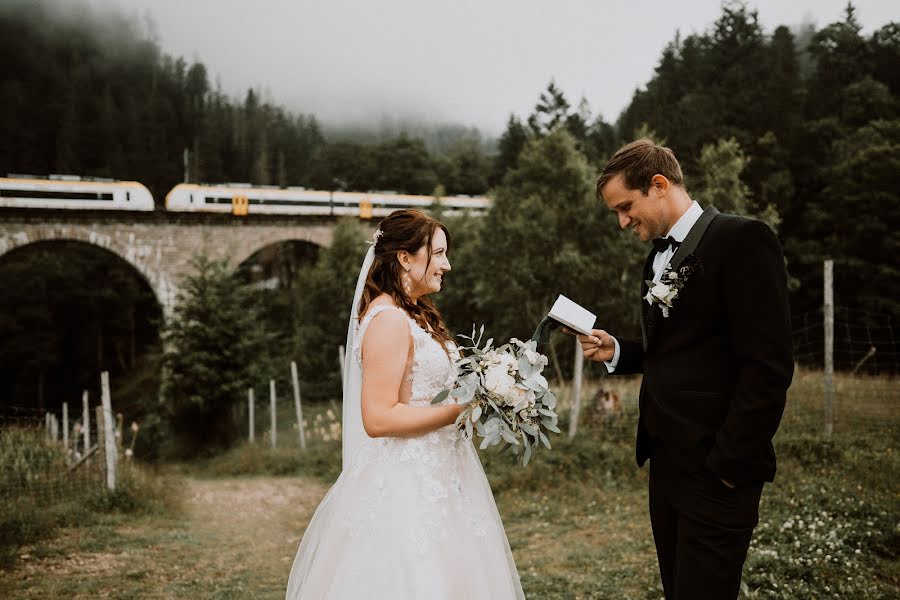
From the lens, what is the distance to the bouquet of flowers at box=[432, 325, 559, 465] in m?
2.27

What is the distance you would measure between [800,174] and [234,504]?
23622 mm

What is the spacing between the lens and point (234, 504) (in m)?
8.72

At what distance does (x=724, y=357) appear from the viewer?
2127 millimetres

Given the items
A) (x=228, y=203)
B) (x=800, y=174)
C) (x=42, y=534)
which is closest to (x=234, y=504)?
(x=42, y=534)

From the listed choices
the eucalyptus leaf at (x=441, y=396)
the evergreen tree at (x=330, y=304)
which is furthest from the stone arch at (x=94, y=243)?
the eucalyptus leaf at (x=441, y=396)

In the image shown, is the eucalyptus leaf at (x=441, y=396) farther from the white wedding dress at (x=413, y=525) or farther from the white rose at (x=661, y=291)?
the white rose at (x=661, y=291)

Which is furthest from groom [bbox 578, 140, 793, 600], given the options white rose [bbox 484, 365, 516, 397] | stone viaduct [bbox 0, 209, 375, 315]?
stone viaduct [bbox 0, 209, 375, 315]

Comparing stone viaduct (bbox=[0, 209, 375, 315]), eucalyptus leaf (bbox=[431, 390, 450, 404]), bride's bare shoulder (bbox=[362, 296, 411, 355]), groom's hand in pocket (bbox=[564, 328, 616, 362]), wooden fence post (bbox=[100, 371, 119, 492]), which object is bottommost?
wooden fence post (bbox=[100, 371, 119, 492])

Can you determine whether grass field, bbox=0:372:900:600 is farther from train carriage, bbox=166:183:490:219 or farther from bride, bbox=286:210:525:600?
train carriage, bbox=166:183:490:219

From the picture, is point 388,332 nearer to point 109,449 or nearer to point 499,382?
point 499,382

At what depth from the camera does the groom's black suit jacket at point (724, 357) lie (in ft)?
6.43

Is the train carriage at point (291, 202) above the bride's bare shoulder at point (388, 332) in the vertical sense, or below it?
above

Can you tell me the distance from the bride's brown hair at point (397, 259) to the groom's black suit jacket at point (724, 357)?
920 millimetres

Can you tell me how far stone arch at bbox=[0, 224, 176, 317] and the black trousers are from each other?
25.0 m
